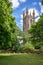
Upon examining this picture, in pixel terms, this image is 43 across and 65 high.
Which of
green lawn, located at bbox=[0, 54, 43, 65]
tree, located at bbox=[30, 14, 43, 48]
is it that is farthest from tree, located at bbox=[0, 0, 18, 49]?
tree, located at bbox=[30, 14, 43, 48]

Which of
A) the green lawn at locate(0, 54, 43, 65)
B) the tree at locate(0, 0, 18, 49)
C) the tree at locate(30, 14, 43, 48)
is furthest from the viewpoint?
the tree at locate(30, 14, 43, 48)

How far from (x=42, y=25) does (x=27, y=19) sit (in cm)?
11687

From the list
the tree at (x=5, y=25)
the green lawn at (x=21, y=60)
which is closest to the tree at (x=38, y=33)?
the tree at (x=5, y=25)

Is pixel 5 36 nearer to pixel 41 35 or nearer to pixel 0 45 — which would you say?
pixel 0 45

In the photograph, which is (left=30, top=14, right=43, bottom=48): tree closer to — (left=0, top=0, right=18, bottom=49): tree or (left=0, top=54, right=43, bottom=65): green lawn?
(left=0, top=0, right=18, bottom=49): tree

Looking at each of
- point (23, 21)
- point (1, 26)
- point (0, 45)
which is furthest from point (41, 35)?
point (23, 21)

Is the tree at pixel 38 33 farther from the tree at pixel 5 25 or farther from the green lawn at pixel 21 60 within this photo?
the green lawn at pixel 21 60

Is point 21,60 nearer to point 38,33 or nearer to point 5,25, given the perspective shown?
point 5,25

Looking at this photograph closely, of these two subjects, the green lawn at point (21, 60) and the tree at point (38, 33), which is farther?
the tree at point (38, 33)

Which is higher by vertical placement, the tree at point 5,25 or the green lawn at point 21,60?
the tree at point 5,25

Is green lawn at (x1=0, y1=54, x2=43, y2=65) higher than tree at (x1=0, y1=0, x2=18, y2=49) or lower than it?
lower

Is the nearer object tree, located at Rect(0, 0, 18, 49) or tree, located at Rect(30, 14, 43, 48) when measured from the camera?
tree, located at Rect(0, 0, 18, 49)

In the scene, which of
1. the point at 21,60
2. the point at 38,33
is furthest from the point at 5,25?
the point at 38,33

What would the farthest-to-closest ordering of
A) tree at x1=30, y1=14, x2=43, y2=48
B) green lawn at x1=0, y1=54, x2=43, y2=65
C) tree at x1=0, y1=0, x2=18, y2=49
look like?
tree at x1=30, y1=14, x2=43, y2=48, tree at x1=0, y1=0, x2=18, y2=49, green lawn at x1=0, y1=54, x2=43, y2=65
